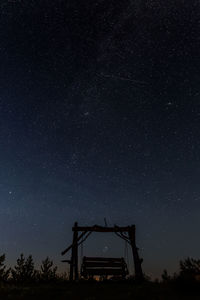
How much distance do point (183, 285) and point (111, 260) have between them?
6.60 m

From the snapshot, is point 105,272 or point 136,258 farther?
point 136,258

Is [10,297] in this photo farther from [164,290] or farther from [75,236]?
[75,236]

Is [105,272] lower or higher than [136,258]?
lower

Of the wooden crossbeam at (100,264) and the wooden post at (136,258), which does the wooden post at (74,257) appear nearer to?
the wooden crossbeam at (100,264)

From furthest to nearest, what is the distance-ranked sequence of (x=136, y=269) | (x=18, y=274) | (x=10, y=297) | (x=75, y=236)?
1. (x=18, y=274)
2. (x=75, y=236)
3. (x=136, y=269)
4. (x=10, y=297)

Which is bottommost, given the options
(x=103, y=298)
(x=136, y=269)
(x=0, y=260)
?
(x=103, y=298)

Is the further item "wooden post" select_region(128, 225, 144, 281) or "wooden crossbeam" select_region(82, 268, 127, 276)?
"wooden crossbeam" select_region(82, 268, 127, 276)

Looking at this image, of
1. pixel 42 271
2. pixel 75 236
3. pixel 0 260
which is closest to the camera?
pixel 75 236

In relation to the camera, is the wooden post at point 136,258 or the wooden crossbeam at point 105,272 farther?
the wooden crossbeam at point 105,272

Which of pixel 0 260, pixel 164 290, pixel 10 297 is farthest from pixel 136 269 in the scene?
pixel 0 260

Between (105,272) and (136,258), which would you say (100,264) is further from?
(136,258)

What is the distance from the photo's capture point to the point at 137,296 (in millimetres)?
6211

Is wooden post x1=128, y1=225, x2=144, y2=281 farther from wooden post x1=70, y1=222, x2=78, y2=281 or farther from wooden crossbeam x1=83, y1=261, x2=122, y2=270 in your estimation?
wooden post x1=70, y1=222, x2=78, y2=281

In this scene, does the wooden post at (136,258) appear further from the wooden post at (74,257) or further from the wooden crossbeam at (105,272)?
the wooden post at (74,257)
